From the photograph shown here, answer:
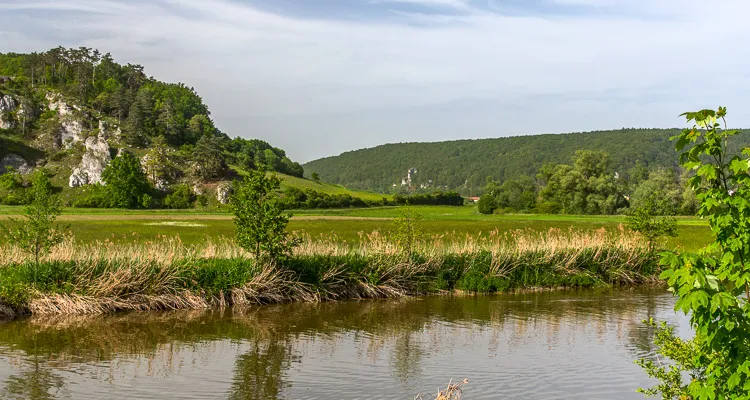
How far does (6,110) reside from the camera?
157 m

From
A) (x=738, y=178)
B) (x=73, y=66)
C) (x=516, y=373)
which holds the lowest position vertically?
(x=516, y=373)

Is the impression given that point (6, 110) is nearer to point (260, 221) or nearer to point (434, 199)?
point (434, 199)

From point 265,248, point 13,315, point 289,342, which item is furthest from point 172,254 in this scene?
point 289,342

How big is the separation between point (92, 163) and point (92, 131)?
17.3 m

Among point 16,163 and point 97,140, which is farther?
point 97,140

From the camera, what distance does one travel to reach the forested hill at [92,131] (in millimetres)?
146000

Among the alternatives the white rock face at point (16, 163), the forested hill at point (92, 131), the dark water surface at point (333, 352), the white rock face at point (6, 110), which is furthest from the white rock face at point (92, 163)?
the dark water surface at point (333, 352)

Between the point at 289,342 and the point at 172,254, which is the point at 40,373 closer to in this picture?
the point at 289,342

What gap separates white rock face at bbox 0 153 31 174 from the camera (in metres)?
143

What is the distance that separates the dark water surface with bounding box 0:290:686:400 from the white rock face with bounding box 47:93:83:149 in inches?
5744

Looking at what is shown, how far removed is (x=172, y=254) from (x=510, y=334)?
12.3 m

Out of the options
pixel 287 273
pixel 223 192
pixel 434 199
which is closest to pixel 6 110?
pixel 223 192

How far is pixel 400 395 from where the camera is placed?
15328 mm

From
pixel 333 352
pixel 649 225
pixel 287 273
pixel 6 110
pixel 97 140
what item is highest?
pixel 6 110
